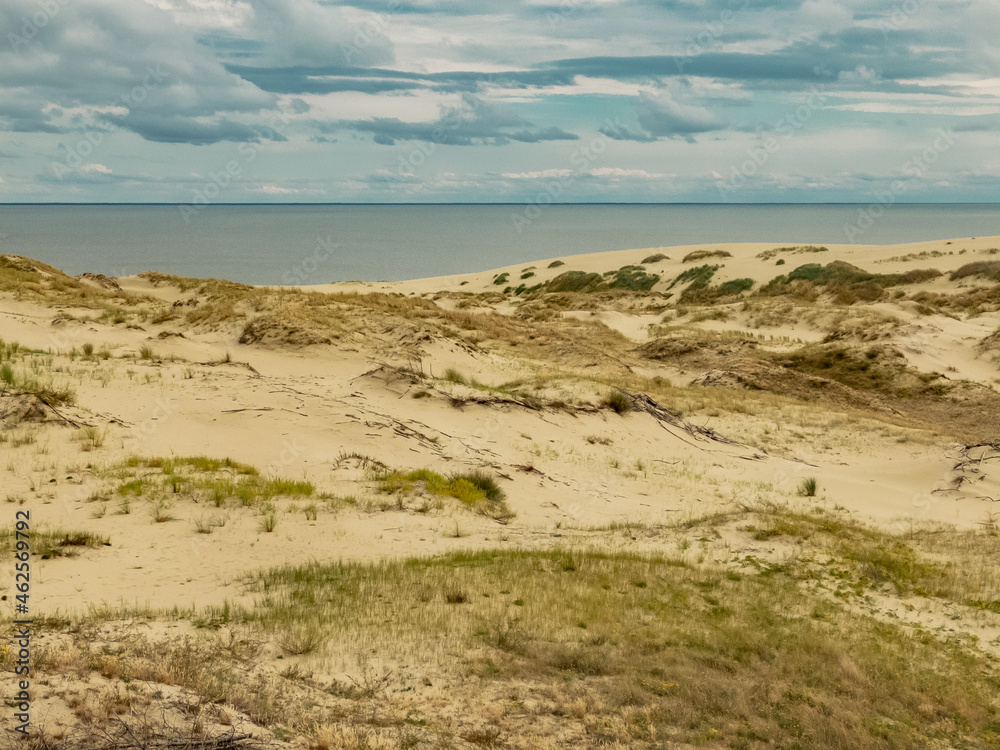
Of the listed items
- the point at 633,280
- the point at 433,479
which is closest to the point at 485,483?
the point at 433,479

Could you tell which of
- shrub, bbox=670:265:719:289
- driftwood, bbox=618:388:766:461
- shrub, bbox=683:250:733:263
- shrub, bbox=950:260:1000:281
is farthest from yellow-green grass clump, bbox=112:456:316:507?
shrub, bbox=683:250:733:263

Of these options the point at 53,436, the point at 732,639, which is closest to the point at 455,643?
Result: the point at 732,639

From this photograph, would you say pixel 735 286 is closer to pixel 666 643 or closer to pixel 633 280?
pixel 633 280

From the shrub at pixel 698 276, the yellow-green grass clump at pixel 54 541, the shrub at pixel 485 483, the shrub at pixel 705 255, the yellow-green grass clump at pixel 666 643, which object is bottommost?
the yellow-green grass clump at pixel 666 643

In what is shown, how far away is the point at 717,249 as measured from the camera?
58.7 meters

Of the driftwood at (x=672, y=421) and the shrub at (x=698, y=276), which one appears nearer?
the driftwood at (x=672, y=421)

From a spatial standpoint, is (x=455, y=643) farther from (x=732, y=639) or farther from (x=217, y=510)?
(x=217, y=510)

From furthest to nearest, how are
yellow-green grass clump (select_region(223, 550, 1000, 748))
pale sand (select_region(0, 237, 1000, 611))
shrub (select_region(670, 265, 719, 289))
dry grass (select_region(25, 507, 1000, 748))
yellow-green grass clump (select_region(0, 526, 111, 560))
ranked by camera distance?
shrub (select_region(670, 265, 719, 289))
pale sand (select_region(0, 237, 1000, 611))
yellow-green grass clump (select_region(0, 526, 111, 560))
yellow-green grass clump (select_region(223, 550, 1000, 748))
dry grass (select_region(25, 507, 1000, 748))

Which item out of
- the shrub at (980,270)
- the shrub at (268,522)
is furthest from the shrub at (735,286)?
the shrub at (268,522)

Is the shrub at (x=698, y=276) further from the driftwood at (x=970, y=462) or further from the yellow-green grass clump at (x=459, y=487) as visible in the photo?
the yellow-green grass clump at (x=459, y=487)

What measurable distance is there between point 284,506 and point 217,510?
92 centimetres

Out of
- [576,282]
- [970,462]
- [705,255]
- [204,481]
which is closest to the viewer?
[204,481]

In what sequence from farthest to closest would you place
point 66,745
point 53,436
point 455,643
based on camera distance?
A: point 53,436 → point 455,643 → point 66,745

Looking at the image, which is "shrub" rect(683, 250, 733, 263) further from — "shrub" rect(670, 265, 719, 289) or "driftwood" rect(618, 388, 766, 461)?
"driftwood" rect(618, 388, 766, 461)
